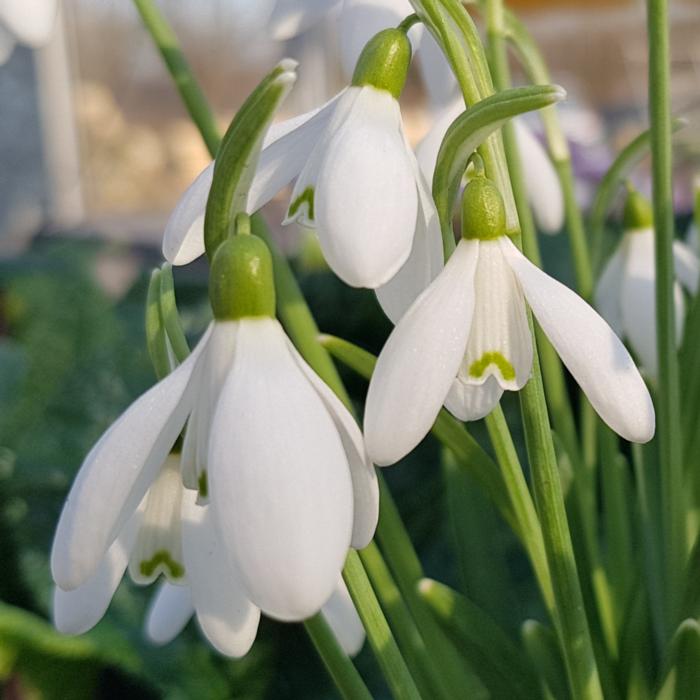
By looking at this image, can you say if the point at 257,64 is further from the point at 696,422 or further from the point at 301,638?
the point at 696,422

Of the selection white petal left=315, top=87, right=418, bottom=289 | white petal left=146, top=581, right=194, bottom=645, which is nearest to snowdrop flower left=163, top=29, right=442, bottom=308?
white petal left=315, top=87, right=418, bottom=289

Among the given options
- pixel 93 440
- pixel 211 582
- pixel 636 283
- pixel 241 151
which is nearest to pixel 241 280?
pixel 241 151

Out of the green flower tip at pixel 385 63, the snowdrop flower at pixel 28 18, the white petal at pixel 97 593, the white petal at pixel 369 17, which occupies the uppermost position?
the snowdrop flower at pixel 28 18

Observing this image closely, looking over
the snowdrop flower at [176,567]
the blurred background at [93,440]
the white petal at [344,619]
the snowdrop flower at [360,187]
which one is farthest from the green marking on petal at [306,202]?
the blurred background at [93,440]

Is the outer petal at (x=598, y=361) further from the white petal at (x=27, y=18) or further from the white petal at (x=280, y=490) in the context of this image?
the white petal at (x=27, y=18)

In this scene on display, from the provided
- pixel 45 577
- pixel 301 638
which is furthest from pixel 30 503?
pixel 301 638

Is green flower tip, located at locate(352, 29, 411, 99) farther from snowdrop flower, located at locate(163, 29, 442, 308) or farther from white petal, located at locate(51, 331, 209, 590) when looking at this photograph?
white petal, located at locate(51, 331, 209, 590)
